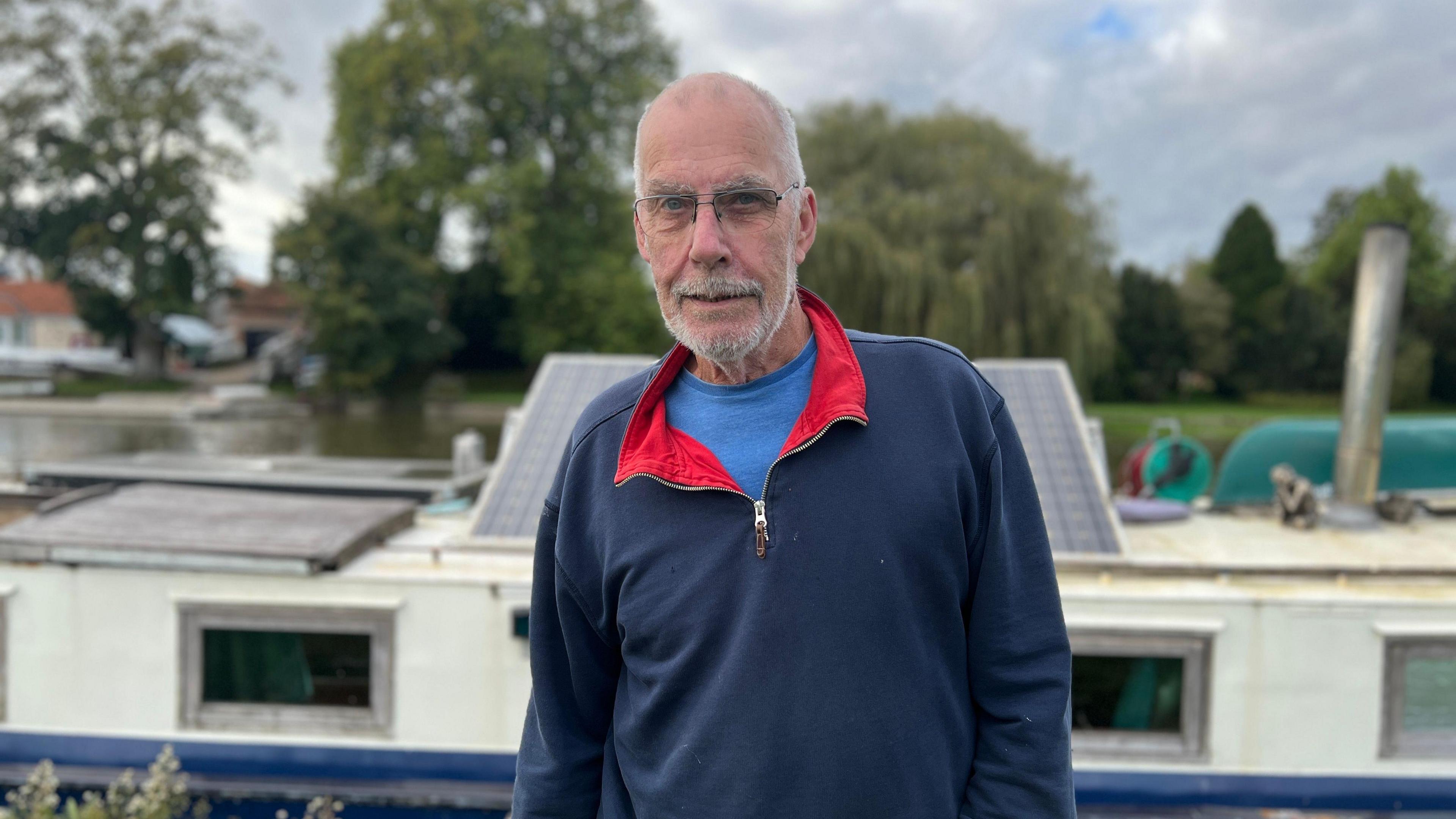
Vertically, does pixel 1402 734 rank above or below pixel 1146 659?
below

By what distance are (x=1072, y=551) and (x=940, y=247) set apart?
65.5ft

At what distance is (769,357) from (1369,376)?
582 cm

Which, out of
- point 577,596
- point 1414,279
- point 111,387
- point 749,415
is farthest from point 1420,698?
point 1414,279

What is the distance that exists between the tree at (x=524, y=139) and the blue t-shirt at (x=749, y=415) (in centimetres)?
3026

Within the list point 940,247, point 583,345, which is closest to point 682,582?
point 940,247

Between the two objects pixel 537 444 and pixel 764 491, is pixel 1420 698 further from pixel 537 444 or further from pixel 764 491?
pixel 537 444

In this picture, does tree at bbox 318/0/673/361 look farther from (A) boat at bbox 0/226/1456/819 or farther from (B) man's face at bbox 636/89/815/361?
(B) man's face at bbox 636/89/815/361

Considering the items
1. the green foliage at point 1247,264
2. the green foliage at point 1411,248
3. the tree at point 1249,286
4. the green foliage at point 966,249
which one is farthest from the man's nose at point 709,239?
the green foliage at point 1411,248

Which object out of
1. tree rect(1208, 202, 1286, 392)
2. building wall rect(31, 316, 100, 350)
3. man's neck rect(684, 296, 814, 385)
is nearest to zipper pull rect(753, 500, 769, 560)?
man's neck rect(684, 296, 814, 385)

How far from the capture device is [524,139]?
34.9 meters

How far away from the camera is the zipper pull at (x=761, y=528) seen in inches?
63.2

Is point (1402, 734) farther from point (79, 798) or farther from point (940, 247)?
point (940, 247)

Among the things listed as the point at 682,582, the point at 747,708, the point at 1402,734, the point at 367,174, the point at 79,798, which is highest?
the point at 367,174

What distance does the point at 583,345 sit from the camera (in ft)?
109
